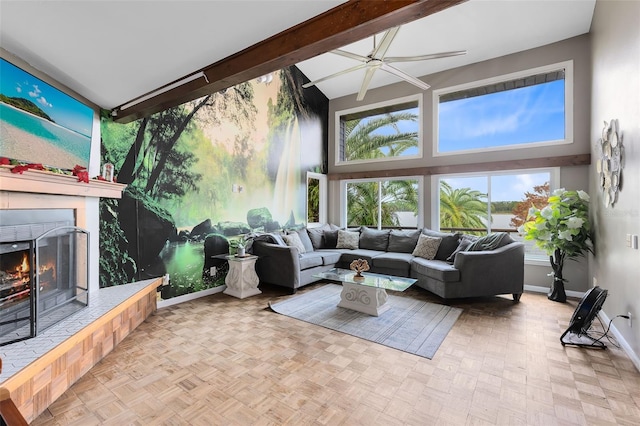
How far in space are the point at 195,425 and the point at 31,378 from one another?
967mm

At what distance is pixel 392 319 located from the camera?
10.8 ft

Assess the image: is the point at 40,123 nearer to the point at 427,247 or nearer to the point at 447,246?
the point at 427,247

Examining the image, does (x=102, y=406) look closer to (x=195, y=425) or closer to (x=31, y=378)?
(x=31, y=378)

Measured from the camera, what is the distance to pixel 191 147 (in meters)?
4.02

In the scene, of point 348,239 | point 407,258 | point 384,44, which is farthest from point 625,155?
point 348,239

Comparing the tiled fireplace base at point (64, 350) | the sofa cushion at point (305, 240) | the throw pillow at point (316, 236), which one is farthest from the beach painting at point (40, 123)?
the throw pillow at point (316, 236)

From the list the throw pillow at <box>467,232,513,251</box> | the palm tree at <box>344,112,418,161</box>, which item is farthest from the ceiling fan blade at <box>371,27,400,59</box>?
the throw pillow at <box>467,232,513,251</box>

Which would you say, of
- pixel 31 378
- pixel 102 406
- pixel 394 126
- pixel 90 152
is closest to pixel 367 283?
pixel 102 406

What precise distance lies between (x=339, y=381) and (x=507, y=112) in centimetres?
508

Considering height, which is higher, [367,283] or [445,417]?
[367,283]

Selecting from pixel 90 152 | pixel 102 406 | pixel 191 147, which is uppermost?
pixel 191 147

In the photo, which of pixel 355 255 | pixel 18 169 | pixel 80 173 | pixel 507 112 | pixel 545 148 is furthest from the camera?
pixel 355 255

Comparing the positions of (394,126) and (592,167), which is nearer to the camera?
(592,167)

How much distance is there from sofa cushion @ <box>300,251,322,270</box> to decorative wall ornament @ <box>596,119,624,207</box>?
360 centimetres
